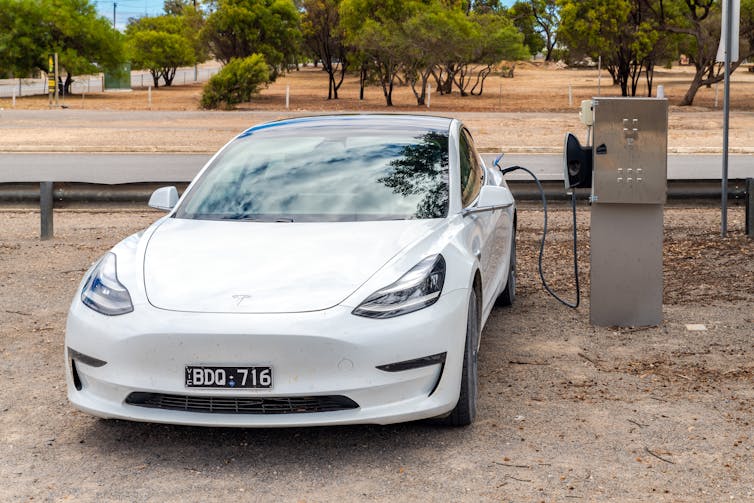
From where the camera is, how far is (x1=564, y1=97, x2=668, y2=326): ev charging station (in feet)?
23.6

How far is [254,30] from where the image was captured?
191 feet

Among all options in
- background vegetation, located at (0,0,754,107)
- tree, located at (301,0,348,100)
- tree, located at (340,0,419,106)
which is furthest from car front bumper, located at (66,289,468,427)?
tree, located at (301,0,348,100)

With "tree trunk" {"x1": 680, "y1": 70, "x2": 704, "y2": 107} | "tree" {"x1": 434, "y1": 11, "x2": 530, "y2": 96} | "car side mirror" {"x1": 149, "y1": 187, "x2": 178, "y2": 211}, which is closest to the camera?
"car side mirror" {"x1": 149, "y1": 187, "x2": 178, "y2": 211}

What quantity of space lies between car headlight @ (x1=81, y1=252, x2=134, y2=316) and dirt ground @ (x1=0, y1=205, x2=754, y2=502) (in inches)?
25.7

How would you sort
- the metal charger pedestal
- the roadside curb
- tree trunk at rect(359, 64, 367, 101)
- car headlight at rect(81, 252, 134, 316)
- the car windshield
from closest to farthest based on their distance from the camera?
car headlight at rect(81, 252, 134, 316) < the car windshield < the metal charger pedestal < the roadside curb < tree trunk at rect(359, 64, 367, 101)

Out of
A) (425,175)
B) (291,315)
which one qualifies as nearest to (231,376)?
(291,315)

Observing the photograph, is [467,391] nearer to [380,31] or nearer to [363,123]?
[363,123]

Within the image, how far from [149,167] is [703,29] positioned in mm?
29083

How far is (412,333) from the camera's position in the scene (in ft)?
15.6

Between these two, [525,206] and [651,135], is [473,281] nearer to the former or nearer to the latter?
[651,135]

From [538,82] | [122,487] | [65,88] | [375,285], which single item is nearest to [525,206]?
[375,285]

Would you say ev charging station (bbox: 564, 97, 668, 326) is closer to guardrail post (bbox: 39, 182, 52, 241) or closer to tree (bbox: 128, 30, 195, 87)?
guardrail post (bbox: 39, 182, 52, 241)

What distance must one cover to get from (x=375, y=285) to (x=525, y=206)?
6711 millimetres

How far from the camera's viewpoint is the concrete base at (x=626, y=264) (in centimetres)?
738
